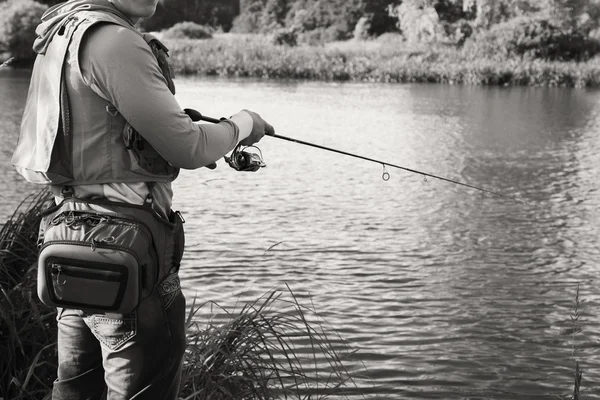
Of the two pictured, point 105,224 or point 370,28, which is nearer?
point 105,224

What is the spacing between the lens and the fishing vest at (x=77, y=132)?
76.0 inches

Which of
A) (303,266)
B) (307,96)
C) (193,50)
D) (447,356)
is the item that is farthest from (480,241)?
(193,50)

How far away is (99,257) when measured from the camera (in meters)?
1.94

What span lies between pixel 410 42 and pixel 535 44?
7467 mm

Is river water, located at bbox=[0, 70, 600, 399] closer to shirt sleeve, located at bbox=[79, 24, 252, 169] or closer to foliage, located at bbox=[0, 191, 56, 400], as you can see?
foliage, located at bbox=[0, 191, 56, 400]

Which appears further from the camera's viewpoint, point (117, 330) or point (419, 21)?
point (419, 21)

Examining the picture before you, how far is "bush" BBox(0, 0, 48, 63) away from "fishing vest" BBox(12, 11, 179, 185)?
31.9m

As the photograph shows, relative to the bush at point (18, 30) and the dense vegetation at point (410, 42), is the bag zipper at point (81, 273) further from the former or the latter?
the bush at point (18, 30)

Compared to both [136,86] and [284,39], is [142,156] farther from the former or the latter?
[284,39]

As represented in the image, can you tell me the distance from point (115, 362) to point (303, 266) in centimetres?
459

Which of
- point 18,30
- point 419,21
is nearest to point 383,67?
point 419,21

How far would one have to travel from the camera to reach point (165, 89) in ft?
6.36

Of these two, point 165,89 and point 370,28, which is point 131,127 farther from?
point 370,28

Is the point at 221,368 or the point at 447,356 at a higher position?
the point at 221,368
